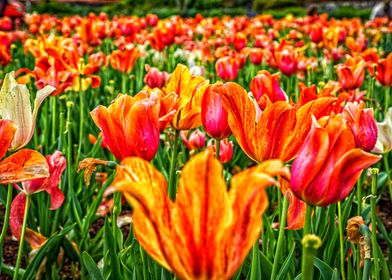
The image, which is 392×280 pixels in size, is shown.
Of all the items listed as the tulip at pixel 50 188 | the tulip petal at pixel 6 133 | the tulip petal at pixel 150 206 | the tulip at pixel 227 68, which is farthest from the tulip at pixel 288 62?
the tulip petal at pixel 150 206

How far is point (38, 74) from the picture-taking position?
298cm

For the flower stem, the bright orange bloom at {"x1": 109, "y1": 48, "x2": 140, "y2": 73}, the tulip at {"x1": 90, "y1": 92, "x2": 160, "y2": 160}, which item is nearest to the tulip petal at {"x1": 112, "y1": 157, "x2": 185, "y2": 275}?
the flower stem

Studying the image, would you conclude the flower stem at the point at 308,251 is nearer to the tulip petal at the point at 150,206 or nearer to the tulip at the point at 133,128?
the tulip petal at the point at 150,206

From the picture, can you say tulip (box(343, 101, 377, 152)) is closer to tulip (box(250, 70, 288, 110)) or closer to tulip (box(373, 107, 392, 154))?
tulip (box(250, 70, 288, 110))

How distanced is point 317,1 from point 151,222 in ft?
90.6

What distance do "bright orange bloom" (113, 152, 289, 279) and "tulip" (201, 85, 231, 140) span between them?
61cm

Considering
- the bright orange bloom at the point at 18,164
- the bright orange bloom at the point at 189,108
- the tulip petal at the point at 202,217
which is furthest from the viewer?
the bright orange bloom at the point at 189,108

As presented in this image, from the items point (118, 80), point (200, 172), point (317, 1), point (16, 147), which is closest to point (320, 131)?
point (200, 172)

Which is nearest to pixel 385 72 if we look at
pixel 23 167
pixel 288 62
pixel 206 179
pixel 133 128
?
pixel 288 62

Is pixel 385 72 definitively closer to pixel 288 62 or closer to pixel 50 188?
pixel 288 62

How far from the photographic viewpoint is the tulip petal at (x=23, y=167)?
4.16 ft

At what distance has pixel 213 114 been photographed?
1459mm

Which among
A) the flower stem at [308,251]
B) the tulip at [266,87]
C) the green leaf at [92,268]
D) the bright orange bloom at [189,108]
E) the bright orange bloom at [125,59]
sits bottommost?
the green leaf at [92,268]

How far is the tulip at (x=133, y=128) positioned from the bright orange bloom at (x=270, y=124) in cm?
15
